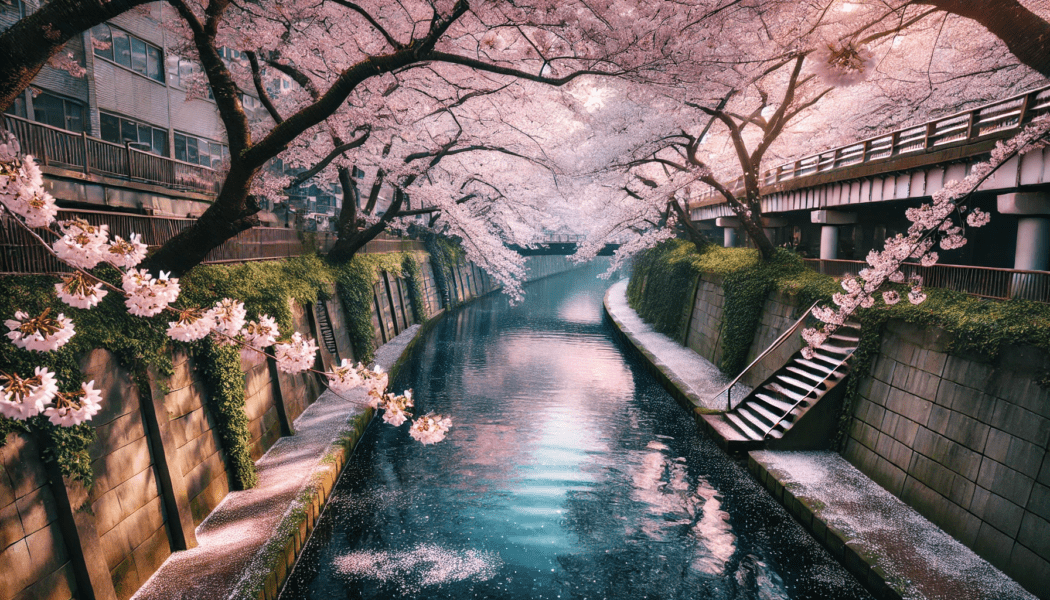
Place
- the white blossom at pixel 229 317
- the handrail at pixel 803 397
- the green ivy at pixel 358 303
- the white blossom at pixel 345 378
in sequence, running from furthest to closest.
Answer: the green ivy at pixel 358 303 → the handrail at pixel 803 397 → the white blossom at pixel 345 378 → the white blossom at pixel 229 317

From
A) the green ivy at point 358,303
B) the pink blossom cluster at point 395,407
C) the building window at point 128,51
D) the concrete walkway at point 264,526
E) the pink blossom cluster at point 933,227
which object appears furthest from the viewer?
the green ivy at point 358,303

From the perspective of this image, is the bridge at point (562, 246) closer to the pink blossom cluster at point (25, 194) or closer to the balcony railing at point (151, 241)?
the balcony railing at point (151, 241)

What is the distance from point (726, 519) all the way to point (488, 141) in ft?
45.7

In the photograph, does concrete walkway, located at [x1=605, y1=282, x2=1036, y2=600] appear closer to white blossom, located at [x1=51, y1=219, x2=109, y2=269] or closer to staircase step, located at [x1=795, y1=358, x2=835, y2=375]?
staircase step, located at [x1=795, y1=358, x2=835, y2=375]

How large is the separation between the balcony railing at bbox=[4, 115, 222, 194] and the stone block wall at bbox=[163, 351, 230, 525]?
561 centimetres

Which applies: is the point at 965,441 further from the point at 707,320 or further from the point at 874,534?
the point at 707,320

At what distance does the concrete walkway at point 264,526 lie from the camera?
22.0 ft

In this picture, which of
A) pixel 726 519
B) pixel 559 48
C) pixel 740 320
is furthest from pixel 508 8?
pixel 740 320

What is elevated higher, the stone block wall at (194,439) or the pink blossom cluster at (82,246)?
the pink blossom cluster at (82,246)

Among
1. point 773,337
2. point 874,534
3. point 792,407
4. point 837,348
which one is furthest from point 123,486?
point 773,337

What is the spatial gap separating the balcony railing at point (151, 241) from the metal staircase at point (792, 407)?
11.1 meters

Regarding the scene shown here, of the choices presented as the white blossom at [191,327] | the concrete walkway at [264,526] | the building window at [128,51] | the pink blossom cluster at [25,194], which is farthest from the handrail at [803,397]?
the building window at [128,51]

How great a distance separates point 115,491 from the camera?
6605mm

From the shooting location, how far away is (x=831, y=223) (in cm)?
1892
